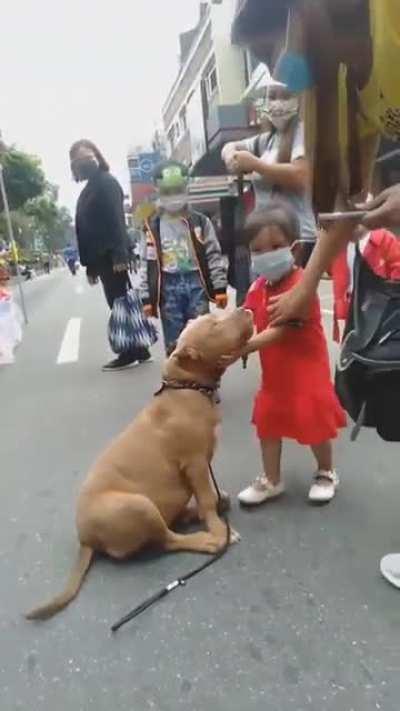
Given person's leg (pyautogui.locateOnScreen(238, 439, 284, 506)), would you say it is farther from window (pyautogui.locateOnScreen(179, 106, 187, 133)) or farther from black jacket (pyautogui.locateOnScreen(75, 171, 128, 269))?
window (pyautogui.locateOnScreen(179, 106, 187, 133))

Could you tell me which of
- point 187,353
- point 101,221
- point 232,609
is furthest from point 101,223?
point 232,609

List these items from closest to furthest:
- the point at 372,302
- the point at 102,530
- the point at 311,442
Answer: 1. the point at 372,302
2. the point at 102,530
3. the point at 311,442

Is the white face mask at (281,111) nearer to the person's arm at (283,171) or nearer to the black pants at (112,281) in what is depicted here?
the person's arm at (283,171)

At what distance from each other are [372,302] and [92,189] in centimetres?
423

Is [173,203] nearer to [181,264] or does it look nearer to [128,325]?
[181,264]

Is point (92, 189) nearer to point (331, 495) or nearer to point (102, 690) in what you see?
point (331, 495)

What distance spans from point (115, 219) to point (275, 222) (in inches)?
132

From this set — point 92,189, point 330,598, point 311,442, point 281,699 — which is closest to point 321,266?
point 311,442

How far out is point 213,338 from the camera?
2420 millimetres

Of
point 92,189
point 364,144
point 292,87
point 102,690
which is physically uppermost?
point 292,87

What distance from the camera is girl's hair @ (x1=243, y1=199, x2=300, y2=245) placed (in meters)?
2.52

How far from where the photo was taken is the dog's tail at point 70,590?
2.09 m

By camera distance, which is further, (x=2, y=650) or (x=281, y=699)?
(x=2, y=650)

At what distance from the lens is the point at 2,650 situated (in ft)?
6.39
